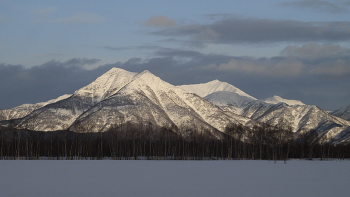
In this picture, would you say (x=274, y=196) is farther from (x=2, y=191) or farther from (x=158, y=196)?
(x=2, y=191)

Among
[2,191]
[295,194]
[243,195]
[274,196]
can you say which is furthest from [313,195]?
[2,191]

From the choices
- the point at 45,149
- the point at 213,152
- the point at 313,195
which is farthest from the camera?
the point at 213,152

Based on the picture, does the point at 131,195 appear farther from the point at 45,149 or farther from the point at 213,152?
the point at 213,152

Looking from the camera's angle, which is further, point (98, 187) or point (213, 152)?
point (213, 152)

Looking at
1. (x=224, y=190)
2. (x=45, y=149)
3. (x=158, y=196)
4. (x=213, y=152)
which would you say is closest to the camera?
(x=158, y=196)

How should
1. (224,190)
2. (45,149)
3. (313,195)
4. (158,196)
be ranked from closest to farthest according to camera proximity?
(158,196) → (313,195) → (224,190) → (45,149)

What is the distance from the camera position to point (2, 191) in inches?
1449

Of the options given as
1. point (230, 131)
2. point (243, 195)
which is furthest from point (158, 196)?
point (230, 131)

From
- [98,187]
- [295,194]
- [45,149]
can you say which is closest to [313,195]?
[295,194]

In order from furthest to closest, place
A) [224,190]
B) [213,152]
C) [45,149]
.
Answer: [213,152], [45,149], [224,190]

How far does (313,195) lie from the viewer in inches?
1515

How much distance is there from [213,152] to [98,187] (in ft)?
455

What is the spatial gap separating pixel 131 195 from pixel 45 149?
435ft

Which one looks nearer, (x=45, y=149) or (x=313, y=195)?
(x=313, y=195)
